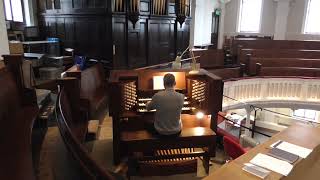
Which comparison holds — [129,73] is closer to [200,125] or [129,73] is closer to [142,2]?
[200,125]

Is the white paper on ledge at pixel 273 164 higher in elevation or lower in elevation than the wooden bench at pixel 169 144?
higher

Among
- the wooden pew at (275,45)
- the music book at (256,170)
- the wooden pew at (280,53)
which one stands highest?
the wooden pew at (275,45)

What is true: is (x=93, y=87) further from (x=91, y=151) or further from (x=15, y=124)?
(x=15, y=124)

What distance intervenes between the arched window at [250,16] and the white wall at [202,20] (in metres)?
2.50

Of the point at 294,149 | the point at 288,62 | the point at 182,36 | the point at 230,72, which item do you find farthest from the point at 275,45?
the point at 294,149

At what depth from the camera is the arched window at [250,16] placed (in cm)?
1386

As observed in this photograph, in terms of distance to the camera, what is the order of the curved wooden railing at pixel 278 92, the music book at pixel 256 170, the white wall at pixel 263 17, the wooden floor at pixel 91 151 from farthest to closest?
the white wall at pixel 263 17 → the curved wooden railing at pixel 278 92 → the wooden floor at pixel 91 151 → the music book at pixel 256 170

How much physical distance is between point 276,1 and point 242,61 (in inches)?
220

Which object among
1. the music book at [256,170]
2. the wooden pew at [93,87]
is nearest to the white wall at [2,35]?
the wooden pew at [93,87]

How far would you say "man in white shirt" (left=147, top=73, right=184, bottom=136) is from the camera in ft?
10.3

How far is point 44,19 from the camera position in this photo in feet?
25.6

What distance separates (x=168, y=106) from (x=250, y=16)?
12481mm

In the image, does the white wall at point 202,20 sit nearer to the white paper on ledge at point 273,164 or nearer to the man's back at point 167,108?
the man's back at point 167,108

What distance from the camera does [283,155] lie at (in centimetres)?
159
